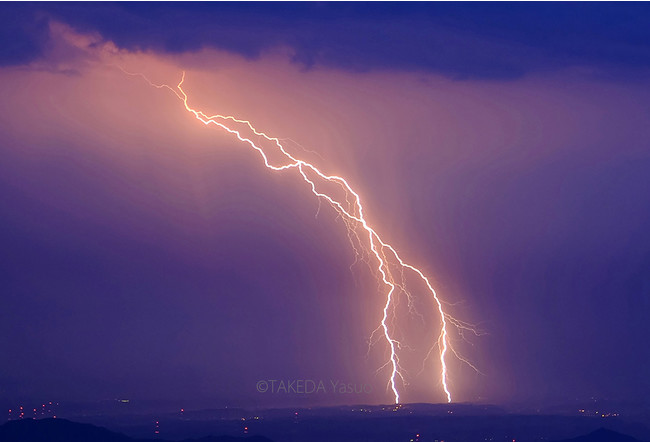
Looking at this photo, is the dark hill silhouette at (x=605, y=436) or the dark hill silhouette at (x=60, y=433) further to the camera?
the dark hill silhouette at (x=605, y=436)

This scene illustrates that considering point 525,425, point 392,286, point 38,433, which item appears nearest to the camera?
point 392,286

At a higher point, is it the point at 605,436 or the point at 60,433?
the point at 605,436

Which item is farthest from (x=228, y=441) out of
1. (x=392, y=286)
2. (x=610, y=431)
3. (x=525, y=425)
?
(x=392, y=286)

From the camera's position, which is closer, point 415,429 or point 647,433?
point 415,429

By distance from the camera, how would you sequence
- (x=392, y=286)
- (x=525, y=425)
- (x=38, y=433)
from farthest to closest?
(x=525, y=425) < (x=38, y=433) < (x=392, y=286)

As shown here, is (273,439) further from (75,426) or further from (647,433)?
(647,433)

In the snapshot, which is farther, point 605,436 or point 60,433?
point 605,436

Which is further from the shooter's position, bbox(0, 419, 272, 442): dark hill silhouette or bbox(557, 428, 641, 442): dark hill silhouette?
bbox(557, 428, 641, 442): dark hill silhouette
